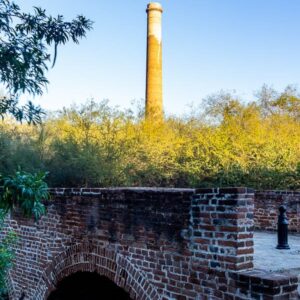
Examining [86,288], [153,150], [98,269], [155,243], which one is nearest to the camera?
[155,243]

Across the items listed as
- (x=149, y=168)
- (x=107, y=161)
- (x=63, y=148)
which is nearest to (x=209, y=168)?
(x=149, y=168)

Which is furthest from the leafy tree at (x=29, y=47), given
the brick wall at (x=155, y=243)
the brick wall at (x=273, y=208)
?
the brick wall at (x=273, y=208)

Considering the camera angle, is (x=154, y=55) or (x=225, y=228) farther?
(x=154, y=55)

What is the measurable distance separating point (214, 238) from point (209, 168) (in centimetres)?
1109

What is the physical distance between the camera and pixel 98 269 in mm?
6324

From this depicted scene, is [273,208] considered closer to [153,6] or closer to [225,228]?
[225,228]

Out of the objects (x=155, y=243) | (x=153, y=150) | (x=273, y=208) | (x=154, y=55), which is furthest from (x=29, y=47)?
(x=154, y=55)

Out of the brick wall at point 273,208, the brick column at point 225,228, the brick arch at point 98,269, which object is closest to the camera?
the brick column at point 225,228

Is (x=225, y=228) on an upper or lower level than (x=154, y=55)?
lower

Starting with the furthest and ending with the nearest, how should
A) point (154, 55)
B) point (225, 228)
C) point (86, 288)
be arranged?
point (154, 55), point (86, 288), point (225, 228)

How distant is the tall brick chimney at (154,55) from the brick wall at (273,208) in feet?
46.7

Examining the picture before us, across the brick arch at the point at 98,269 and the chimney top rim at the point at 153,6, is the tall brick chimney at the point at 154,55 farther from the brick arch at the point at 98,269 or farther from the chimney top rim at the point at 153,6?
the brick arch at the point at 98,269

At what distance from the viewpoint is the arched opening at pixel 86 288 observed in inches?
290

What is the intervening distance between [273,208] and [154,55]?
16.9 m
